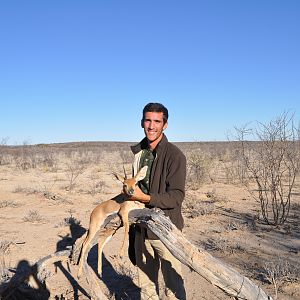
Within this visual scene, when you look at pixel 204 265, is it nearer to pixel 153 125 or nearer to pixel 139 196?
Result: pixel 139 196

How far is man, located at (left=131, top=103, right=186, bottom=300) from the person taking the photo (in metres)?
3.15

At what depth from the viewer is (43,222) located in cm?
919

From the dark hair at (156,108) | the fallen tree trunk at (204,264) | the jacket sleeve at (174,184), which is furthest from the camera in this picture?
the dark hair at (156,108)

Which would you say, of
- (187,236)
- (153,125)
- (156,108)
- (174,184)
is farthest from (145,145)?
(187,236)

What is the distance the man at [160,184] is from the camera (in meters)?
3.15

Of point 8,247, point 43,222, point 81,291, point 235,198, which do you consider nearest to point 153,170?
point 81,291

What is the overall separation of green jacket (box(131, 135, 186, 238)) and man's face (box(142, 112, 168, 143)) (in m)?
0.08

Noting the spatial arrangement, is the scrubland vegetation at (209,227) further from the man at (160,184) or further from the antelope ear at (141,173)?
the antelope ear at (141,173)

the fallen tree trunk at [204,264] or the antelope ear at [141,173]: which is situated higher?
the antelope ear at [141,173]

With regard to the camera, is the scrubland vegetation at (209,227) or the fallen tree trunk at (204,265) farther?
the scrubland vegetation at (209,227)

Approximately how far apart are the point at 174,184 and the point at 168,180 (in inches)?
2.4

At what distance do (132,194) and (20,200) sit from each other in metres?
9.79

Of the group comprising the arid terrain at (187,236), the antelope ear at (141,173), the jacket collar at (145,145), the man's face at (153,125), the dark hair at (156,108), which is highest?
the dark hair at (156,108)

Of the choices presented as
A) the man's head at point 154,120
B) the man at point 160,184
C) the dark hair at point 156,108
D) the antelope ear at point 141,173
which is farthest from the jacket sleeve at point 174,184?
the dark hair at point 156,108
